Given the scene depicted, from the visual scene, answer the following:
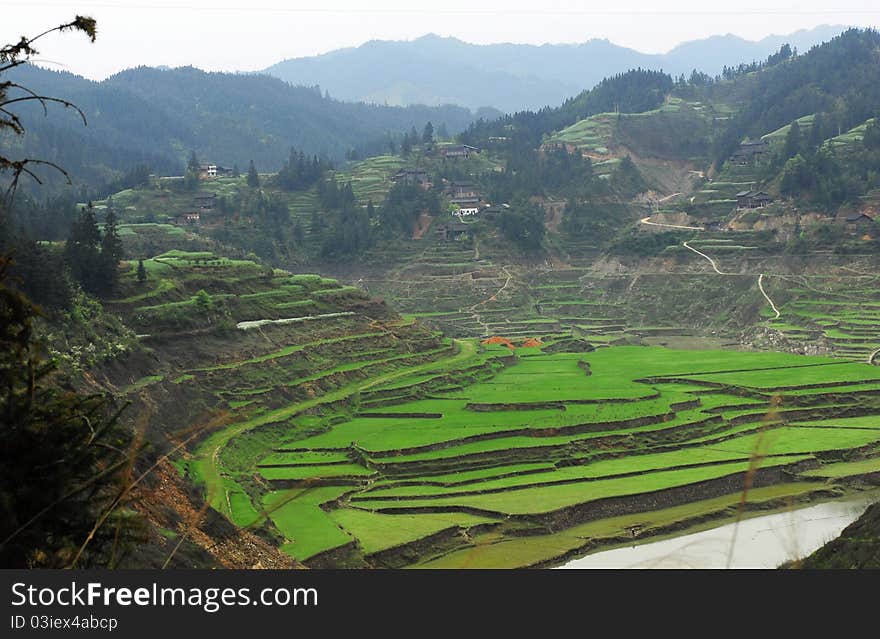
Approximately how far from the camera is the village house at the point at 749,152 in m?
99.5

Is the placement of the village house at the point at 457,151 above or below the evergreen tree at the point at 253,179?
above

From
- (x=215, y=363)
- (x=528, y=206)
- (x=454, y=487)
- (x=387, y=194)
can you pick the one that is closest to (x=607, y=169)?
(x=528, y=206)

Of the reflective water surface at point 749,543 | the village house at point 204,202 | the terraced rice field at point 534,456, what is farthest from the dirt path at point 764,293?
the village house at point 204,202

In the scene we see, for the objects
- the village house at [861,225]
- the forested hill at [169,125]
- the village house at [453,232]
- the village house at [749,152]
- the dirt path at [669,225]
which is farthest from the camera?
Result: the forested hill at [169,125]

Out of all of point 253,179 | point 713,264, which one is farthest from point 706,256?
point 253,179

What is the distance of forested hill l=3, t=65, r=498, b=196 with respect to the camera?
131875 millimetres

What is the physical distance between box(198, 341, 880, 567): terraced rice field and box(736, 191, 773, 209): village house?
33.8 metres

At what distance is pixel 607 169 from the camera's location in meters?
107

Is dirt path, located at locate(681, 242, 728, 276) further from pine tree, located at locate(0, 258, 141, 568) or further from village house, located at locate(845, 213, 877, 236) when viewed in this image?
pine tree, located at locate(0, 258, 141, 568)

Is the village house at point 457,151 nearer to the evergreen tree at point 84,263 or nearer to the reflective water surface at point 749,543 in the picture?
the evergreen tree at point 84,263

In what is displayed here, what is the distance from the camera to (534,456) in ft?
121

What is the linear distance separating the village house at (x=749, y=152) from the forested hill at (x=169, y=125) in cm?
6173

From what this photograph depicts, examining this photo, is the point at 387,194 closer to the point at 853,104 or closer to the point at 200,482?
the point at 853,104

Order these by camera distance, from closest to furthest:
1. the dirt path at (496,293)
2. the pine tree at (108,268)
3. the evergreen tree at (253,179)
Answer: the pine tree at (108,268)
the dirt path at (496,293)
the evergreen tree at (253,179)
